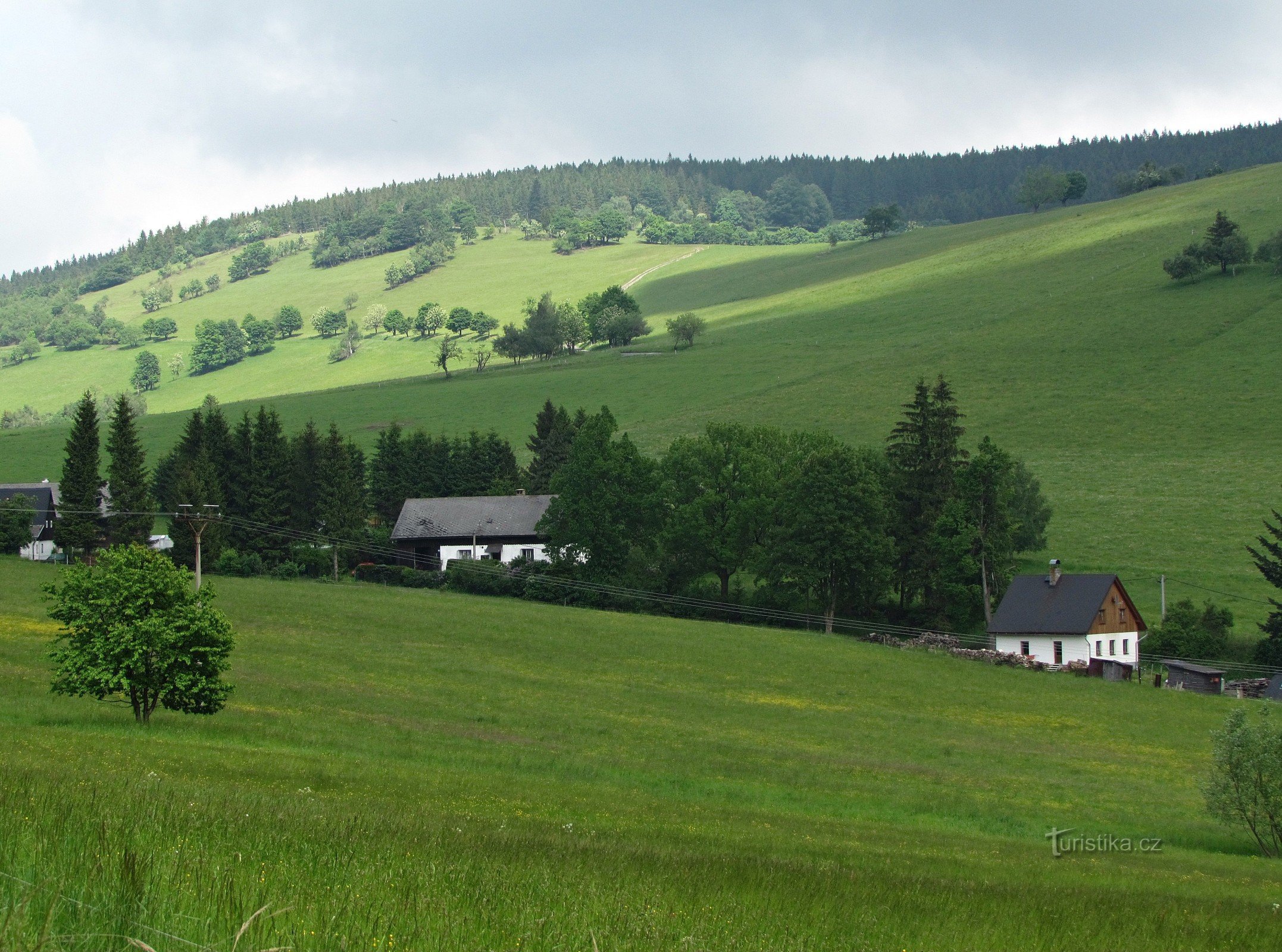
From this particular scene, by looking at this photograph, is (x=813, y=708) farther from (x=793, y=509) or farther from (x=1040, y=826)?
(x=793, y=509)

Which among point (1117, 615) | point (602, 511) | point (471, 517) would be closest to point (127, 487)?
point (471, 517)

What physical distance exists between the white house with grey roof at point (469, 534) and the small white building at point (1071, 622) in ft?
140

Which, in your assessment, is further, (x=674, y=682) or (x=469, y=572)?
(x=469, y=572)

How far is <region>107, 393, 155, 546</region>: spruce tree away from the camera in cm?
8506

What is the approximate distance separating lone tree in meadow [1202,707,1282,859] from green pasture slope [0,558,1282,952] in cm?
85

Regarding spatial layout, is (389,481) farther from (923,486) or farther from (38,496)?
(923,486)

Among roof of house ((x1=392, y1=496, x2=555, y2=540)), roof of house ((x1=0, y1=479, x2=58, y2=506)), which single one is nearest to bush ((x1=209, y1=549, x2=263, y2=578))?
roof of house ((x1=392, y1=496, x2=555, y2=540))

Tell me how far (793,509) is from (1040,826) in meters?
52.4

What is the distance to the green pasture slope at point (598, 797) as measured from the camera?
7.48 metres

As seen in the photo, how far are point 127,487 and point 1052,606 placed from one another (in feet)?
223

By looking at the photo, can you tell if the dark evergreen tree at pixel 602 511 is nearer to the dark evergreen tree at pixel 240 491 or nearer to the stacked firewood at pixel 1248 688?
the dark evergreen tree at pixel 240 491

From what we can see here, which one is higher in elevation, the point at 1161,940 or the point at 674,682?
the point at 1161,940

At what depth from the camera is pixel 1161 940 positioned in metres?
11.7

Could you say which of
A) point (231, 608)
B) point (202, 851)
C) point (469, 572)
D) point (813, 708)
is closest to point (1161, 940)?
point (202, 851)
